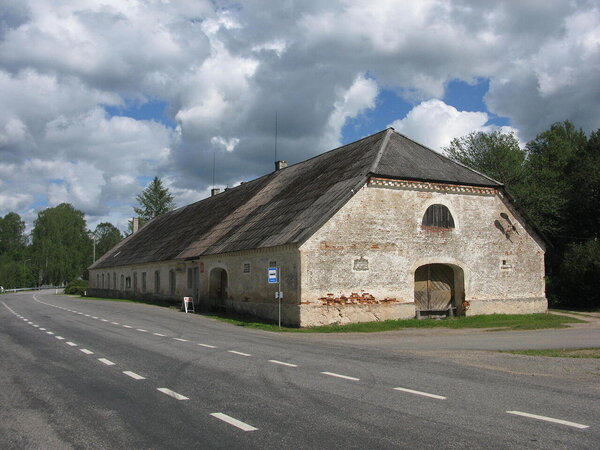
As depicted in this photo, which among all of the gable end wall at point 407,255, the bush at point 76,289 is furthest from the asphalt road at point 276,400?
the bush at point 76,289

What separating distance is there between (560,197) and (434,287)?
2095 cm

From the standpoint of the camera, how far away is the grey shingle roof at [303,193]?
68.4 ft

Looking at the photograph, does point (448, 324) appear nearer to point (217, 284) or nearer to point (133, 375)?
point (217, 284)

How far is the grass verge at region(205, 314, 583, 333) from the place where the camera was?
1856cm

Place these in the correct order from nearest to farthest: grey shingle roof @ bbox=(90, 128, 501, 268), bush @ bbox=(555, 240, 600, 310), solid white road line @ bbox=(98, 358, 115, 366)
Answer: solid white road line @ bbox=(98, 358, 115, 366)
grey shingle roof @ bbox=(90, 128, 501, 268)
bush @ bbox=(555, 240, 600, 310)

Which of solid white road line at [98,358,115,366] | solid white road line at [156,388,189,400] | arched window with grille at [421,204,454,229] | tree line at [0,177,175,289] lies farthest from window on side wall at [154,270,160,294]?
tree line at [0,177,175,289]

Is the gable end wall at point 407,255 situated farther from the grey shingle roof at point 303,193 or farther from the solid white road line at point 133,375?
the solid white road line at point 133,375

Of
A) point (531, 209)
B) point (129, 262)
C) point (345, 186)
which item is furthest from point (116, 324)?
point (531, 209)

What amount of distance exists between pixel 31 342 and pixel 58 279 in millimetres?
80699

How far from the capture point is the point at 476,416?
6.09 metres

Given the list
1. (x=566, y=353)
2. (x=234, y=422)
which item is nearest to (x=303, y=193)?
(x=566, y=353)

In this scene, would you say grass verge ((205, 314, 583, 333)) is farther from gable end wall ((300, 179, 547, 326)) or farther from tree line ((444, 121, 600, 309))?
tree line ((444, 121, 600, 309))

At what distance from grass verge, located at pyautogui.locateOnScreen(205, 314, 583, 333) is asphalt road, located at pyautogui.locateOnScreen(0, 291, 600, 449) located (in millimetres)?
5687

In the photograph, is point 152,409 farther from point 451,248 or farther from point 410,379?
point 451,248
